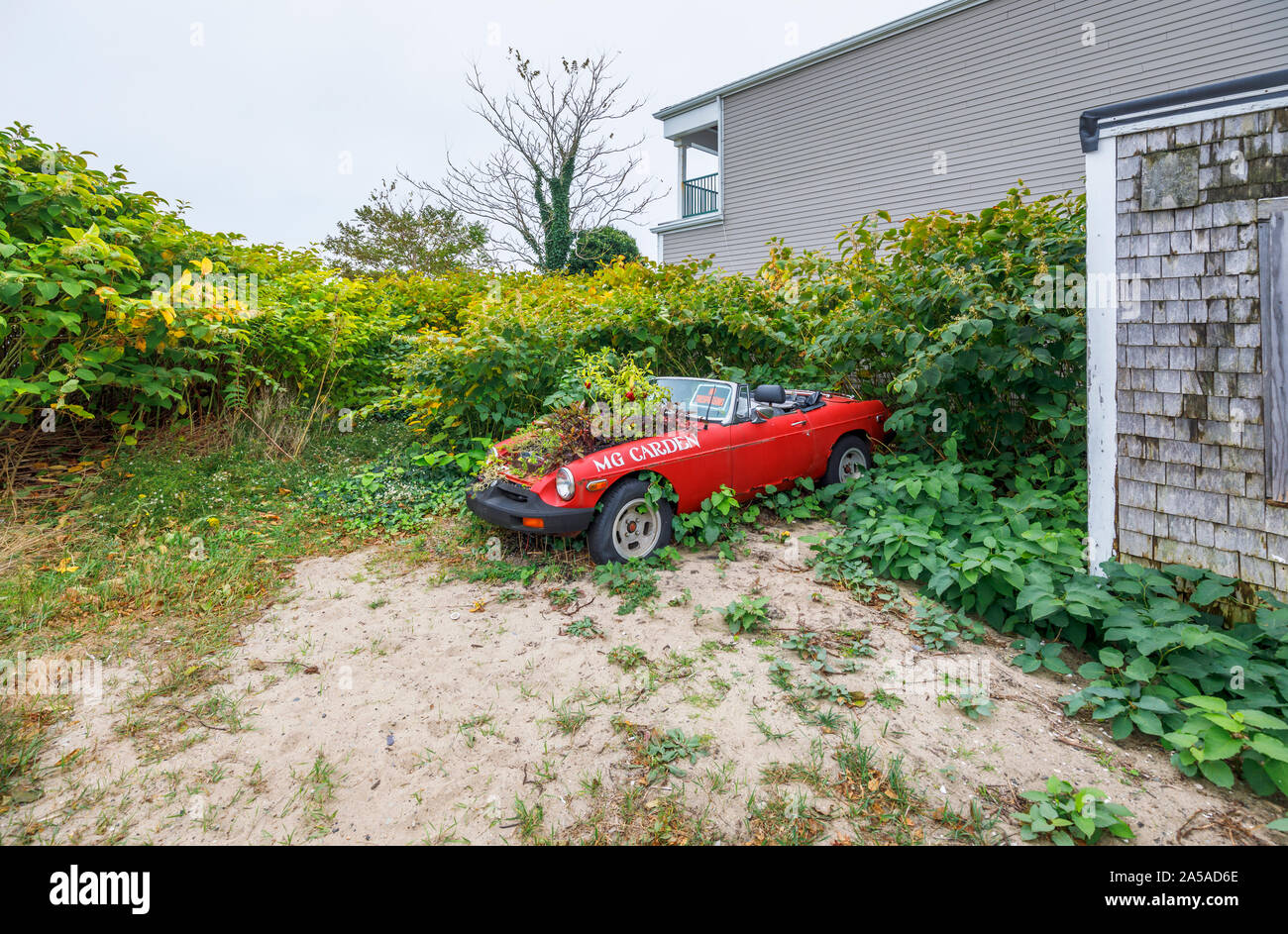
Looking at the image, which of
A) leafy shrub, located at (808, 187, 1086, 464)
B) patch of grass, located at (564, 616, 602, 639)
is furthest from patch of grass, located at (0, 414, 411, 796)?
leafy shrub, located at (808, 187, 1086, 464)

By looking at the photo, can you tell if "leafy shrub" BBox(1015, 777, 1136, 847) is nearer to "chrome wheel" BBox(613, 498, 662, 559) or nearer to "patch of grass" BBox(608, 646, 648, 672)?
"patch of grass" BBox(608, 646, 648, 672)

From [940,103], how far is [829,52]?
9.76 feet

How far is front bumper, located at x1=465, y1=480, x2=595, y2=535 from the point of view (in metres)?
4.14

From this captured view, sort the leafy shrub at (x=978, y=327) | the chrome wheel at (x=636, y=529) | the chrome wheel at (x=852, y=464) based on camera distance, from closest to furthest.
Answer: the chrome wheel at (x=636, y=529) < the leafy shrub at (x=978, y=327) < the chrome wheel at (x=852, y=464)

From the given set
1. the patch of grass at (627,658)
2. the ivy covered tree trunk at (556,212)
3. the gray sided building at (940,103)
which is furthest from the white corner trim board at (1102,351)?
the ivy covered tree trunk at (556,212)

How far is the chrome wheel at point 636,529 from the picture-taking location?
4492 mm

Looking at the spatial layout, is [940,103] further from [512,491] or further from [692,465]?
[512,491]

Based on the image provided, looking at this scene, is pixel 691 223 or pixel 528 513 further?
pixel 691 223

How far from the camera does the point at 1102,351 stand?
401cm

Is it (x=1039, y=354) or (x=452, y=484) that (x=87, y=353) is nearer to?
(x=452, y=484)

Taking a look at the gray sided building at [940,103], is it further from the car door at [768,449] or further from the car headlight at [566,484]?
the car headlight at [566,484]

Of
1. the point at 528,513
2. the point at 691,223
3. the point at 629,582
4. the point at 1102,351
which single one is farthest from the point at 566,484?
the point at 691,223

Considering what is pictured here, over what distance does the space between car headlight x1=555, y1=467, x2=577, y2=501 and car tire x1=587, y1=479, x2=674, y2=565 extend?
30cm

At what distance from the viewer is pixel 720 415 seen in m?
5.00
